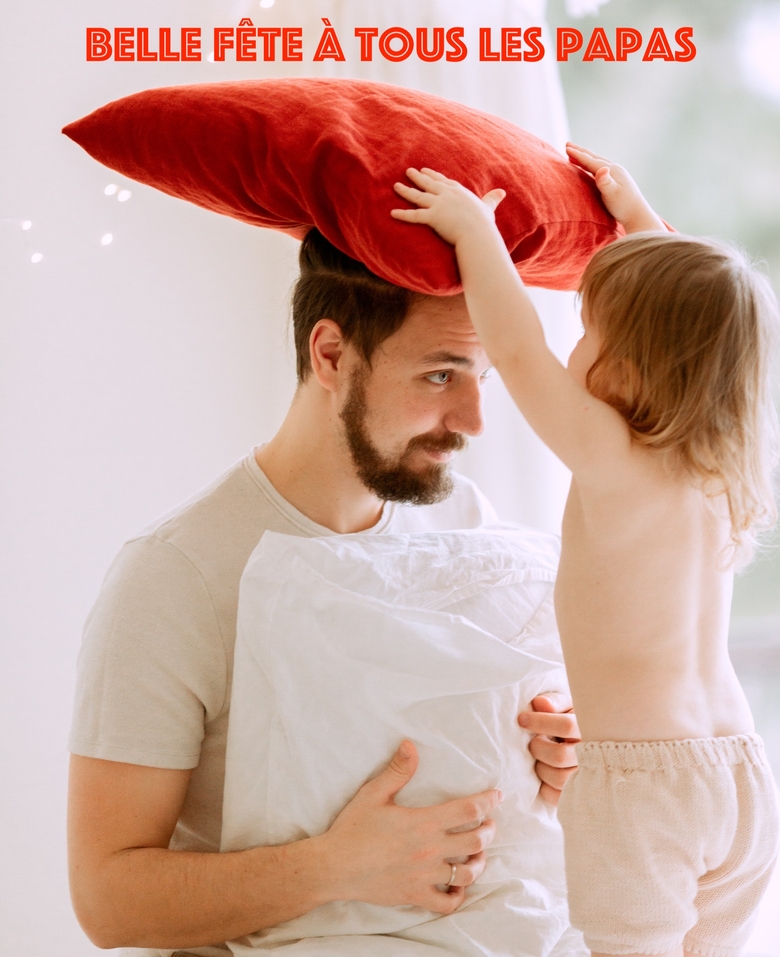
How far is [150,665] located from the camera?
43.7 inches

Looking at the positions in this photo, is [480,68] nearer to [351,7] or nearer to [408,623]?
[351,7]

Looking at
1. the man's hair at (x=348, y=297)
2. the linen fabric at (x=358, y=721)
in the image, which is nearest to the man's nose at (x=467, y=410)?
the man's hair at (x=348, y=297)

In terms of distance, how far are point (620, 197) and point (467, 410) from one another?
0.32 m

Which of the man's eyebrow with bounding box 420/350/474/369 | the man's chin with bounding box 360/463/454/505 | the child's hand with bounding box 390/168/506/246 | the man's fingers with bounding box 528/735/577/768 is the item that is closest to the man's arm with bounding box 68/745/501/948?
the man's fingers with bounding box 528/735/577/768

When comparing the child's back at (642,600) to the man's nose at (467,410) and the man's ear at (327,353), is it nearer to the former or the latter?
the man's nose at (467,410)

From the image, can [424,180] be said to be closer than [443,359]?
Yes

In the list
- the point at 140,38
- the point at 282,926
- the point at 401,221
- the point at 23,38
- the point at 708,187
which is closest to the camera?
the point at 401,221

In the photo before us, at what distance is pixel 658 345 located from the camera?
3.36 ft

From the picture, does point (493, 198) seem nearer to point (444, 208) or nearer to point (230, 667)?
point (444, 208)

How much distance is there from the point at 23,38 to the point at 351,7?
797 millimetres

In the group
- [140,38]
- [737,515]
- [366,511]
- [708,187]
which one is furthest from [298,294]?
[708,187]

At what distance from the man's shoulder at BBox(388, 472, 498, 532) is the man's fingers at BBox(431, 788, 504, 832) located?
0.43 m

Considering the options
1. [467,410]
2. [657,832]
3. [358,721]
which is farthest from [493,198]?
[657,832]

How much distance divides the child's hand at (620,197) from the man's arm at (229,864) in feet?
2.18
